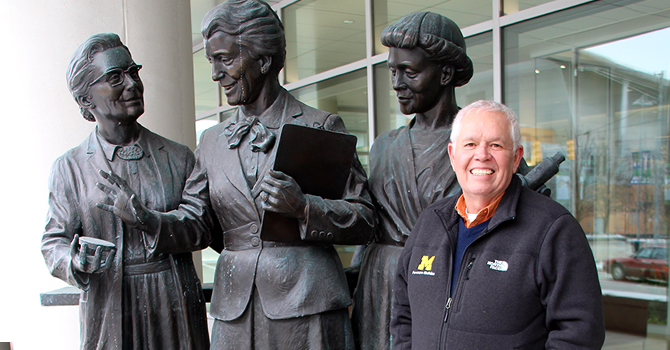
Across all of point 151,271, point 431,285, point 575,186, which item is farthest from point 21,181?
point 575,186

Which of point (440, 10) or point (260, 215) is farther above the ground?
point (440, 10)

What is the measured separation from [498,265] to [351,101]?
6.28 meters

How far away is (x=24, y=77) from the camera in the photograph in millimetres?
4484

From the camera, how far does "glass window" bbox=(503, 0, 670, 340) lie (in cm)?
465

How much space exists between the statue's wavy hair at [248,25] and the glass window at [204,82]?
30.5ft

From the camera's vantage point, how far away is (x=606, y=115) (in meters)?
4.99

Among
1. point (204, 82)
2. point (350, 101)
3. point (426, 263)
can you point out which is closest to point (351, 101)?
point (350, 101)

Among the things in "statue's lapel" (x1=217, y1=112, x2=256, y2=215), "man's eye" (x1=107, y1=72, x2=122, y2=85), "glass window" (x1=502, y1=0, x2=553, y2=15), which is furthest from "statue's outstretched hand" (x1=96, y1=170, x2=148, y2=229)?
"glass window" (x1=502, y1=0, x2=553, y2=15)

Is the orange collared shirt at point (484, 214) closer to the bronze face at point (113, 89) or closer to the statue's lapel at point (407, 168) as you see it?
the statue's lapel at point (407, 168)

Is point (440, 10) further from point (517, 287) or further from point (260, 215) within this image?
point (517, 287)

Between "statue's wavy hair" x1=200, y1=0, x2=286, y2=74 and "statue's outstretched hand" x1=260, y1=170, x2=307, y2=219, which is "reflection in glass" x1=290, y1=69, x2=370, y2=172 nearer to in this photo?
"statue's wavy hair" x1=200, y1=0, x2=286, y2=74

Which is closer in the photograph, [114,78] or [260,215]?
[260,215]

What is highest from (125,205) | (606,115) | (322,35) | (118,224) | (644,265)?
(322,35)

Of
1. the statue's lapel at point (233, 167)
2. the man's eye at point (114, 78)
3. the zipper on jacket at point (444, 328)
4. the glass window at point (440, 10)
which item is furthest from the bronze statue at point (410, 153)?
the glass window at point (440, 10)
